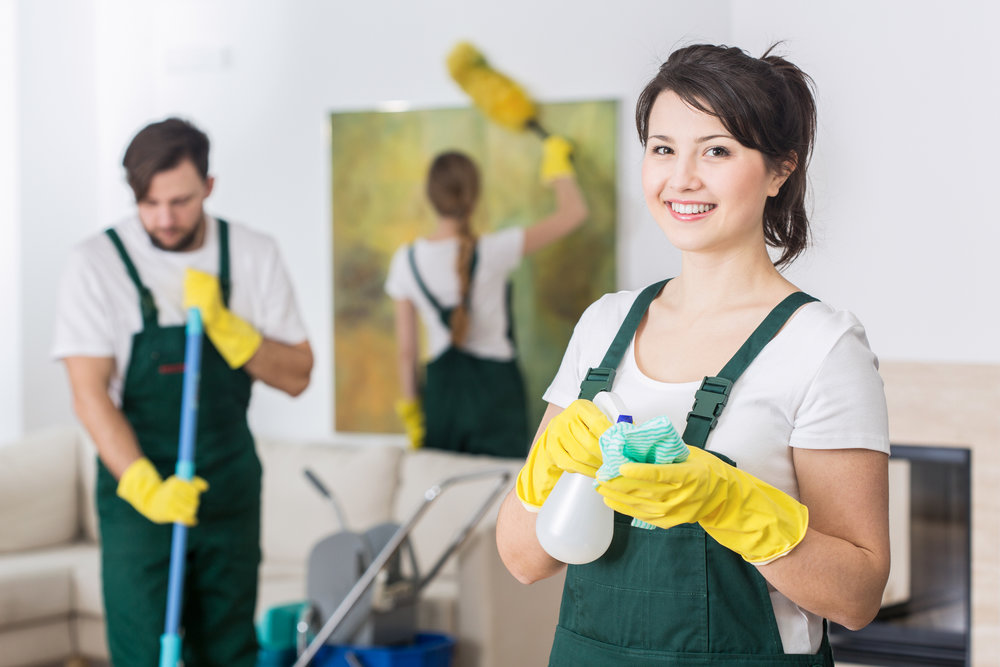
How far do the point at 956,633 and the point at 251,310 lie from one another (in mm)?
1845

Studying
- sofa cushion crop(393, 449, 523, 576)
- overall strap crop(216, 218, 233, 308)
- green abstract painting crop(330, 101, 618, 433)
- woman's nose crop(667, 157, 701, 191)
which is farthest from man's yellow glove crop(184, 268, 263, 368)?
green abstract painting crop(330, 101, 618, 433)

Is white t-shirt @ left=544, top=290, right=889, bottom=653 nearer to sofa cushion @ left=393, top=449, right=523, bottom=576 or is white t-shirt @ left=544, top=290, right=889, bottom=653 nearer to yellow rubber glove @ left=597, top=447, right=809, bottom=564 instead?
yellow rubber glove @ left=597, top=447, right=809, bottom=564

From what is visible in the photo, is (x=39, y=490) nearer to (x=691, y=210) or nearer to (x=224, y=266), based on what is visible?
(x=224, y=266)

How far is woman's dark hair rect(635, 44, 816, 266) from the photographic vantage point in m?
1.09

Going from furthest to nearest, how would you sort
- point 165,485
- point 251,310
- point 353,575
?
point 353,575 → point 251,310 → point 165,485

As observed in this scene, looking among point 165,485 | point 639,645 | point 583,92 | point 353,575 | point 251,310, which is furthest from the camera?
point 583,92

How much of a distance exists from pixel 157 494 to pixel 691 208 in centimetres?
145

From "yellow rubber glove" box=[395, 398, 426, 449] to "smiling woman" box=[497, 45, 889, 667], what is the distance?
2792 mm

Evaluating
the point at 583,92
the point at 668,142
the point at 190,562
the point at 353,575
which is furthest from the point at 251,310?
the point at 583,92

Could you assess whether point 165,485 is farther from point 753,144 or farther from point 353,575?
point 753,144

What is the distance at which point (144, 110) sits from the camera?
445 cm

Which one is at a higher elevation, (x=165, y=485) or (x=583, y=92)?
(x=583, y=92)

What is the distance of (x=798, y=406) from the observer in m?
1.07

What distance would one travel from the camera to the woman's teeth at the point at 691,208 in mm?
1125
